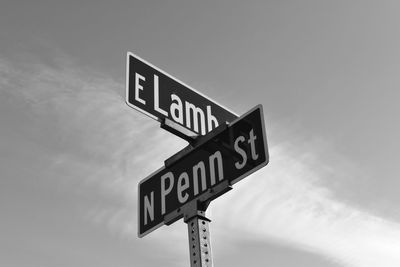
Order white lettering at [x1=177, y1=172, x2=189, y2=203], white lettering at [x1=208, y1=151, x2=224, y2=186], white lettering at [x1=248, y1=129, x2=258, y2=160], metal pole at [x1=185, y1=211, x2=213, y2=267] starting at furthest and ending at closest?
white lettering at [x1=177, y1=172, x2=189, y2=203]
white lettering at [x1=208, y1=151, x2=224, y2=186]
white lettering at [x1=248, y1=129, x2=258, y2=160]
metal pole at [x1=185, y1=211, x2=213, y2=267]

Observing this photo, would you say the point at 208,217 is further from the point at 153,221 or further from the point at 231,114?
the point at 231,114

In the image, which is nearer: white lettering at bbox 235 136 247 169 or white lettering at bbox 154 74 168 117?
white lettering at bbox 235 136 247 169

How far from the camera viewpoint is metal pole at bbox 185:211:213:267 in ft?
10.5

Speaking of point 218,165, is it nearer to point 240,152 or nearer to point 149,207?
point 240,152

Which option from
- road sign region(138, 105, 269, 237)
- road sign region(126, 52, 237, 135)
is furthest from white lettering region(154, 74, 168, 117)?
road sign region(138, 105, 269, 237)

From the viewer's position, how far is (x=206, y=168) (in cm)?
375

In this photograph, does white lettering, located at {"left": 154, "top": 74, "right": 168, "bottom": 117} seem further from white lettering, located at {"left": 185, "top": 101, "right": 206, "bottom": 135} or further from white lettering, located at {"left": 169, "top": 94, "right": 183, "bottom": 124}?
white lettering, located at {"left": 185, "top": 101, "right": 206, "bottom": 135}

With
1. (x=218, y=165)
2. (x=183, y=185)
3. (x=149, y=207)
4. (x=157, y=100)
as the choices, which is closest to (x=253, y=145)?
(x=218, y=165)

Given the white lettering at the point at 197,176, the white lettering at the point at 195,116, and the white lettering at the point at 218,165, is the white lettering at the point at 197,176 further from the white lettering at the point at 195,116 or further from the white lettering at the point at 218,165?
the white lettering at the point at 195,116

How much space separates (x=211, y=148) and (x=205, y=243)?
2.65 ft

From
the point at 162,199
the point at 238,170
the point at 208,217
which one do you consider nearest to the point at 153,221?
the point at 162,199

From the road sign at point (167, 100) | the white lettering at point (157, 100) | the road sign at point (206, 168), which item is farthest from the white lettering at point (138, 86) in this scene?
the road sign at point (206, 168)

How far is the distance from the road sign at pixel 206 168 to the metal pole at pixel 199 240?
8.0 inches

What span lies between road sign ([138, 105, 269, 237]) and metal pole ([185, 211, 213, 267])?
0.67 feet
